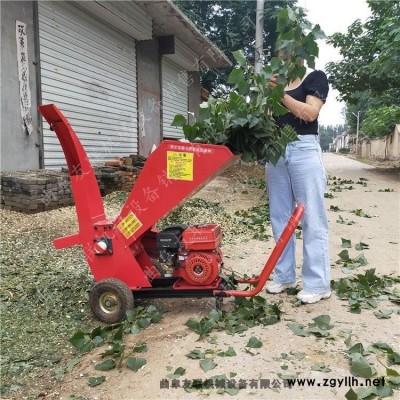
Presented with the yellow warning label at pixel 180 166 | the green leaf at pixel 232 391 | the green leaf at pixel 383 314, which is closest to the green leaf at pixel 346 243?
the green leaf at pixel 383 314

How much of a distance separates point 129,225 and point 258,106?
1.29 m

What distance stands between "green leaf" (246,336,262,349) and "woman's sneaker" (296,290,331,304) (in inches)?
33.2

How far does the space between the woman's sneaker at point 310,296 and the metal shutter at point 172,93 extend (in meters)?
10.8

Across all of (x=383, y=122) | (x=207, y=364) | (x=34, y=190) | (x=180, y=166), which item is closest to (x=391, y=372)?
(x=207, y=364)

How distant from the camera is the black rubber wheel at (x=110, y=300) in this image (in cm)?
312

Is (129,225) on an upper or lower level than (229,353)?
upper

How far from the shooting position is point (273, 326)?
2.98 m

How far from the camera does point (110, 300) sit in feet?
10.5

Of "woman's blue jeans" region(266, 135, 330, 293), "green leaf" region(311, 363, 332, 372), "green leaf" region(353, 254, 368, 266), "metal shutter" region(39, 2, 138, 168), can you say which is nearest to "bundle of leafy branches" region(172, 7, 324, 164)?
"woman's blue jeans" region(266, 135, 330, 293)

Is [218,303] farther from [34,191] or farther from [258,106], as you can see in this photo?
[34,191]

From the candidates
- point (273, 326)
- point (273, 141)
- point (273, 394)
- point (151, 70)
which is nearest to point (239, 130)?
point (273, 141)

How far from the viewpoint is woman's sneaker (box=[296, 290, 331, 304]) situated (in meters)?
3.37

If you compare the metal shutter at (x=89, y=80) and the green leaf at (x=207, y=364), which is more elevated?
the metal shutter at (x=89, y=80)

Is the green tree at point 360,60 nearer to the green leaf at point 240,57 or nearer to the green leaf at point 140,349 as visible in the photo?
the green leaf at point 240,57
